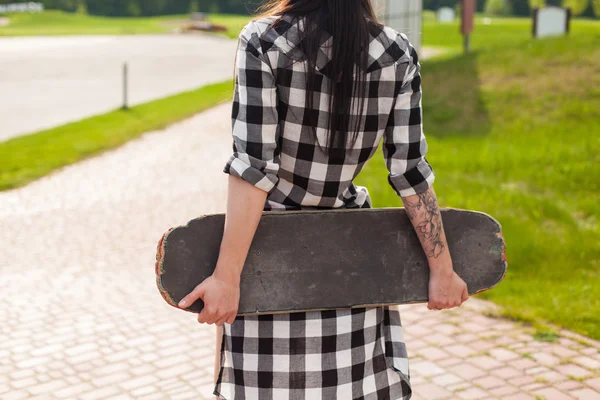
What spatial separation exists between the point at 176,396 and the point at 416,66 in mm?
2677

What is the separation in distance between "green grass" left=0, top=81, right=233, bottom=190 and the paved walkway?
2.42m

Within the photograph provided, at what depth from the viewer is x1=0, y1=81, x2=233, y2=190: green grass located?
34.8 ft

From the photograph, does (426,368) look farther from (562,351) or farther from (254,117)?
(254,117)

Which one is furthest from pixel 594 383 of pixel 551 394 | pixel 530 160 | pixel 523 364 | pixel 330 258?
pixel 530 160

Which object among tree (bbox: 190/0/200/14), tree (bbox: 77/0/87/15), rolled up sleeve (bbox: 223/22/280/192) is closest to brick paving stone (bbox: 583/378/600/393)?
rolled up sleeve (bbox: 223/22/280/192)

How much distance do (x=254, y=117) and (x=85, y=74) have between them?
80.4ft

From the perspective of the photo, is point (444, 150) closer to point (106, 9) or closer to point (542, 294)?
point (542, 294)

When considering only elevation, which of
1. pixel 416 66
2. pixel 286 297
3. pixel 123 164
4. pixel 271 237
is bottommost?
pixel 123 164

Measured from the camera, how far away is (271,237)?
190 cm

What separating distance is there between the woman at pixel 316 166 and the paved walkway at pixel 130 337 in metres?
2.08

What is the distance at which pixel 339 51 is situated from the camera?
1.83m

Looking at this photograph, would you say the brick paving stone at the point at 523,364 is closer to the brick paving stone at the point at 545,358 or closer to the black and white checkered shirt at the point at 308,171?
the brick paving stone at the point at 545,358

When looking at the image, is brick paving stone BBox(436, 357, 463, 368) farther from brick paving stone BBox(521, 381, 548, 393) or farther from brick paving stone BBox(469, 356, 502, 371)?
brick paving stone BBox(521, 381, 548, 393)

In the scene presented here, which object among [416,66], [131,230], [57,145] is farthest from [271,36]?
[57,145]
